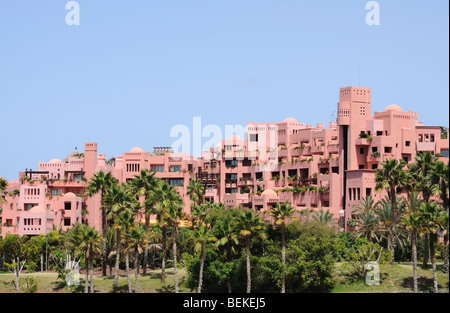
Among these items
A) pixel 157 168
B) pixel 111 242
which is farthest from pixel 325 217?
pixel 157 168

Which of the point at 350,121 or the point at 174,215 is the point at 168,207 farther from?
the point at 350,121

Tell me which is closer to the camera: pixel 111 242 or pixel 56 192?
pixel 111 242

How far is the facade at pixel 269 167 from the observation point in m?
125

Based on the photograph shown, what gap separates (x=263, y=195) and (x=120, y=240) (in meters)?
35.1

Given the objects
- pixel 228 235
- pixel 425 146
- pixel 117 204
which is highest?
pixel 425 146

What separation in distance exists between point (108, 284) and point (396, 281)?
103 feet

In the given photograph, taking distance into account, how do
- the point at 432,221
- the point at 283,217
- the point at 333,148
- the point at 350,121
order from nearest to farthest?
1. the point at 432,221
2. the point at 283,217
3. the point at 350,121
4. the point at 333,148

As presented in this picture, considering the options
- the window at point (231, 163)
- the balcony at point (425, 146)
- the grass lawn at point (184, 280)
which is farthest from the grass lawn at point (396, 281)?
the window at point (231, 163)

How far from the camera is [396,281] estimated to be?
97438mm

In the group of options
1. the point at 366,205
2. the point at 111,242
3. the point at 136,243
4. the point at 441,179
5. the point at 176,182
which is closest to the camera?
the point at 441,179

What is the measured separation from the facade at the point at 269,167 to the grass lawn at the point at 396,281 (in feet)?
63.6

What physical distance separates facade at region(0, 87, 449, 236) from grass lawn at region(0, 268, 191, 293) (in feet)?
74.5

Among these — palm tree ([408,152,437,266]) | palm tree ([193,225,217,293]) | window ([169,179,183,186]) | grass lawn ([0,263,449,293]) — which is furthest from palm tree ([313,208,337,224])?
window ([169,179,183,186])

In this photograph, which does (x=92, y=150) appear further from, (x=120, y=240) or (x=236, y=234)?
(x=236, y=234)
